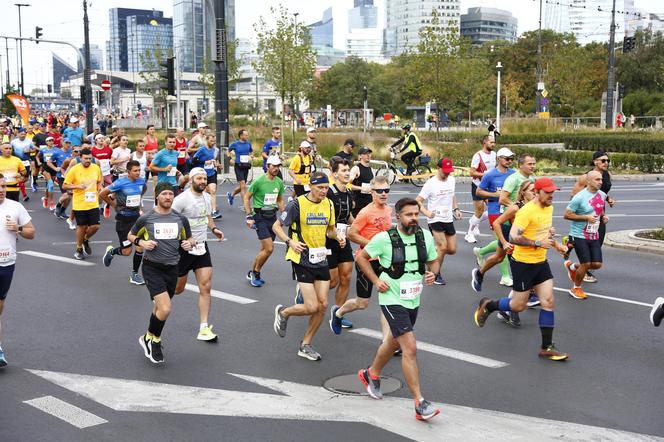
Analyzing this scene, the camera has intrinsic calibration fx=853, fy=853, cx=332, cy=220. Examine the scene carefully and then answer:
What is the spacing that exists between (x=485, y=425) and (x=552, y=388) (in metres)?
1.22

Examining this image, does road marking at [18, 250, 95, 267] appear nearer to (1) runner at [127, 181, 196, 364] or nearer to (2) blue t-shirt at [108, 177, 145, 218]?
(2) blue t-shirt at [108, 177, 145, 218]

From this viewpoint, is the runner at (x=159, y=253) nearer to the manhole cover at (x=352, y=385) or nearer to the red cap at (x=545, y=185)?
the manhole cover at (x=352, y=385)

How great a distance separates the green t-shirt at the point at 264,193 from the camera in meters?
11.9

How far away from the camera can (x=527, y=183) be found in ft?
32.0

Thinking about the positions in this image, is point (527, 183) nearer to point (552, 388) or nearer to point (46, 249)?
point (552, 388)

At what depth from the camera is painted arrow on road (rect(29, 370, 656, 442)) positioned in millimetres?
6336

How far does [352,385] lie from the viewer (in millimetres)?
7531

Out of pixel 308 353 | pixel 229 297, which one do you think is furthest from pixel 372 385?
pixel 229 297

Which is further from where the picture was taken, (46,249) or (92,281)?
(46,249)

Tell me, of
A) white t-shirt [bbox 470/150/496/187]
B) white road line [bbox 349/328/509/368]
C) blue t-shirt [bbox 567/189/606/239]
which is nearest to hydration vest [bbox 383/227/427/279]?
white road line [bbox 349/328/509/368]

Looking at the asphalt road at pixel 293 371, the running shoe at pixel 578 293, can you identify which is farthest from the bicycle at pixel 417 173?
the running shoe at pixel 578 293

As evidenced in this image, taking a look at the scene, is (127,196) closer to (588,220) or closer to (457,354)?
(457,354)

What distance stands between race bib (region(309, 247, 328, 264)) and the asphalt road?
97 centimetres

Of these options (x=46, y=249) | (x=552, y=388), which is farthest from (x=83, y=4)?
(x=552, y=388)
